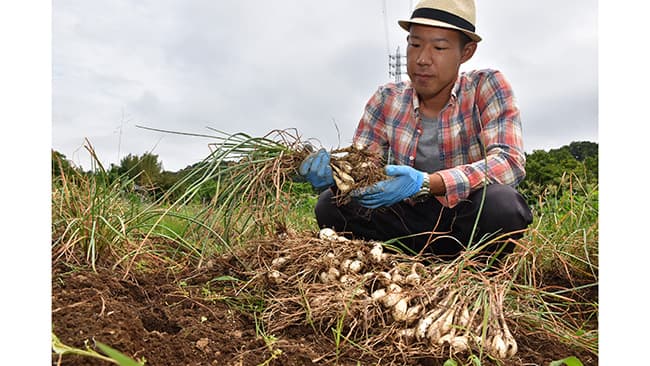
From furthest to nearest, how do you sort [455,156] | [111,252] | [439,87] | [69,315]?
1. [455,156]
2. [439,87]
3. [111,252]
4. [69,315]

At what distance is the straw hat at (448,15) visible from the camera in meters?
2.62

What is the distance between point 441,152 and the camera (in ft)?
9.57

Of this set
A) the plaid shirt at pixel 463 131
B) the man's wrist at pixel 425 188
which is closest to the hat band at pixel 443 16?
the plaid shirt at pixel 463 131

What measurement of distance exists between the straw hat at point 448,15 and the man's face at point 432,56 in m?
0.04

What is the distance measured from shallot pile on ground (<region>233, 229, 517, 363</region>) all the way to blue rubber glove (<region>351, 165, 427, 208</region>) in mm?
367

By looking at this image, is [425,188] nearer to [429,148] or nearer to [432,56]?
[429,148]

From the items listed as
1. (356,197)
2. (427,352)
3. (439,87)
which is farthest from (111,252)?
(439,87)

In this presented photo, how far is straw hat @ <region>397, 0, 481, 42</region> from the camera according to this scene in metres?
2.62

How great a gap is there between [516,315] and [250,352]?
2.94ft

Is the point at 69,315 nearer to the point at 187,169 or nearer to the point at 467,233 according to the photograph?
the point at 187,169

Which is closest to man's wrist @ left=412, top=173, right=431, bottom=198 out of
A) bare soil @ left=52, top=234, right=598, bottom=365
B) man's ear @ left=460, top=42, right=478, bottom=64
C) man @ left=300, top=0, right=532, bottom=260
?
man @ left=300, top=0, right=532, bottom=260

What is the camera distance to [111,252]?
213 centimetres

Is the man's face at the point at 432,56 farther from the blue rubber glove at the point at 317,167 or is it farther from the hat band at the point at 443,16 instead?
the blue rubber glove at the point at 317,167

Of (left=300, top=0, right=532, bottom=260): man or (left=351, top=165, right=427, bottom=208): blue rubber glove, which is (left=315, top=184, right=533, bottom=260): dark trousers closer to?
(left=300, top=0, right=532, bottom=260): man
